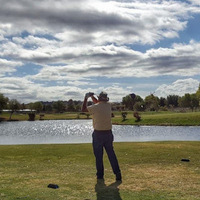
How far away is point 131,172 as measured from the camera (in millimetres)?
12391

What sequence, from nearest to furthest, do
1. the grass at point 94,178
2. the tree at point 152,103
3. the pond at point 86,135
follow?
the grass at point 94,178 → the pond at point 86,135 → the tree at point 152,103

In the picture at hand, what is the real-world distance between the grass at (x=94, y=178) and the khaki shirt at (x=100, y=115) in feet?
6.31

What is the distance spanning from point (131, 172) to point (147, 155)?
4.98m

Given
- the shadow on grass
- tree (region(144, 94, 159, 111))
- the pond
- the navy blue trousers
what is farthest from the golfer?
tree (region(144, 94, 159, 111))

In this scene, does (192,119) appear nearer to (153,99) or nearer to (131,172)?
(131,172)

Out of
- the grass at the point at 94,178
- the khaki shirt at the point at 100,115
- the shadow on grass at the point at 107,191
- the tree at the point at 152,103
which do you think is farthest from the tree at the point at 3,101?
the shadow on grass at the point at 107,191

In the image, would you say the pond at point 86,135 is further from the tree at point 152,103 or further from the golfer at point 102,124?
the tree at point 152,103

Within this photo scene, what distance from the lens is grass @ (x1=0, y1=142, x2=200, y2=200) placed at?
→ 8828 mm

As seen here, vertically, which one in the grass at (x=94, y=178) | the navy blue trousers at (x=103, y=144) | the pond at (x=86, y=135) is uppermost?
the navy blue trousers at (x=103, y=144)

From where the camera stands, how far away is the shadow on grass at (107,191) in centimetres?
851

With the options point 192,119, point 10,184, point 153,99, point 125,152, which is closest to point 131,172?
point 10,184

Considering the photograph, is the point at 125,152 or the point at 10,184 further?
the point at 125,152

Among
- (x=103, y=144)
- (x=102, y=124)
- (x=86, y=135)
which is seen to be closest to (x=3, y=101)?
(x=86, y=135)

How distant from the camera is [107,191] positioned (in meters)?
9.19
